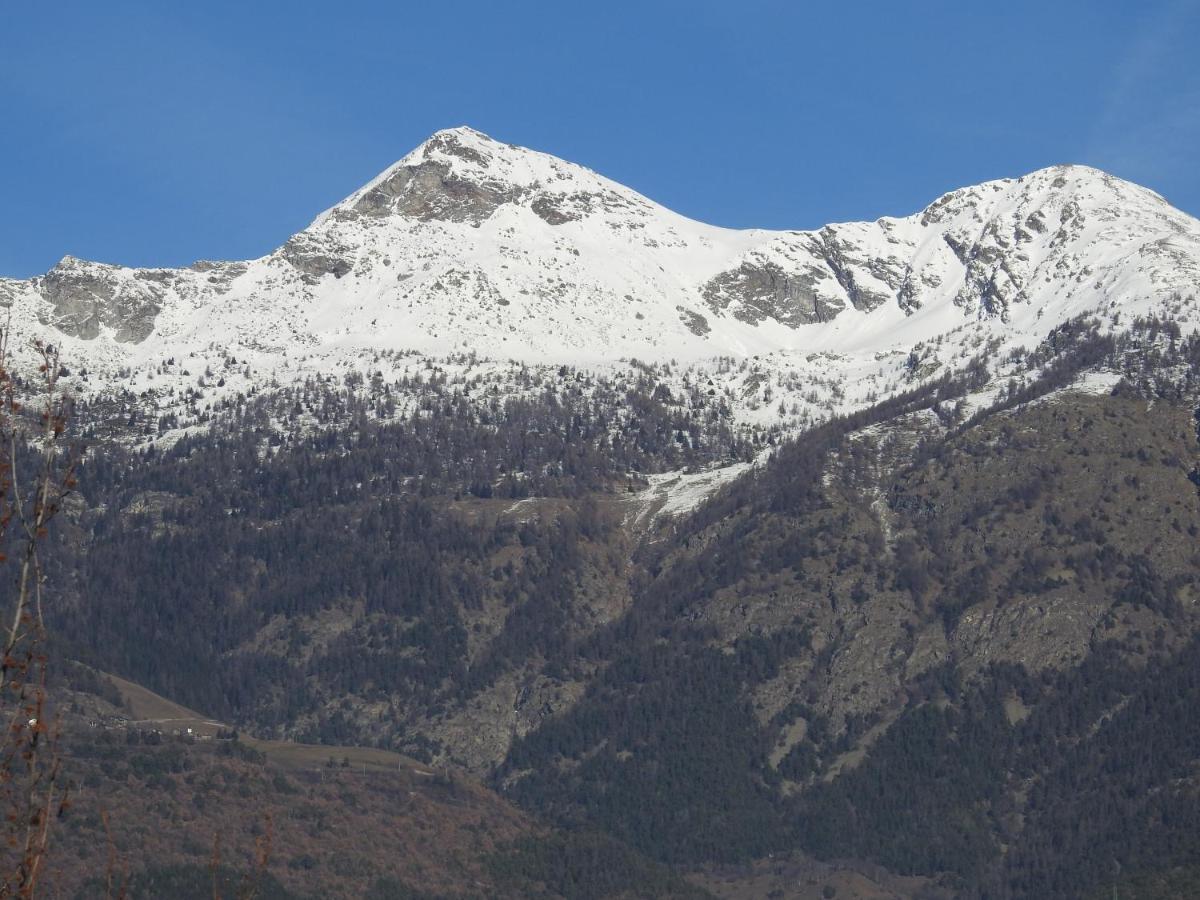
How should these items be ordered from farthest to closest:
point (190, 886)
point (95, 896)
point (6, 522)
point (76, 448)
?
point (190, 886) < point (95, 896) < point (76, 448) < point (6, 522)

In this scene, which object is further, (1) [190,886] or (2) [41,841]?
(1) [190,886]

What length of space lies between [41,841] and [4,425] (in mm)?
6567

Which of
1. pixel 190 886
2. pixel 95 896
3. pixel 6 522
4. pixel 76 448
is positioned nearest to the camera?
pixel 6 522

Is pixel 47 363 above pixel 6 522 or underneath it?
above

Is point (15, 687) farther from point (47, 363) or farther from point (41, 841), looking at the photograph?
point (47, 363)

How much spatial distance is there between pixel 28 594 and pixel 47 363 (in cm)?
365

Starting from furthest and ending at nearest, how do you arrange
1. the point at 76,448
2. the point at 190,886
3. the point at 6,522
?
the point at 190,886, the point at 76,448, the point at 6,522

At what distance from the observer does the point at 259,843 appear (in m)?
35.2

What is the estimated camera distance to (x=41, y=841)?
29844mm

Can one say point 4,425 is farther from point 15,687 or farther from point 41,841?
point 41,841

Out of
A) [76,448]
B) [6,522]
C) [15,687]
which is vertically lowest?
[15,687]

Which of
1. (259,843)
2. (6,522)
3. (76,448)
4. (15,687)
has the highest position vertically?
(76,448)

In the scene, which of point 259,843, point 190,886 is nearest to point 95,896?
point 190,886

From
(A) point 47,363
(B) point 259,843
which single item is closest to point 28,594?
(A) point 47,363
